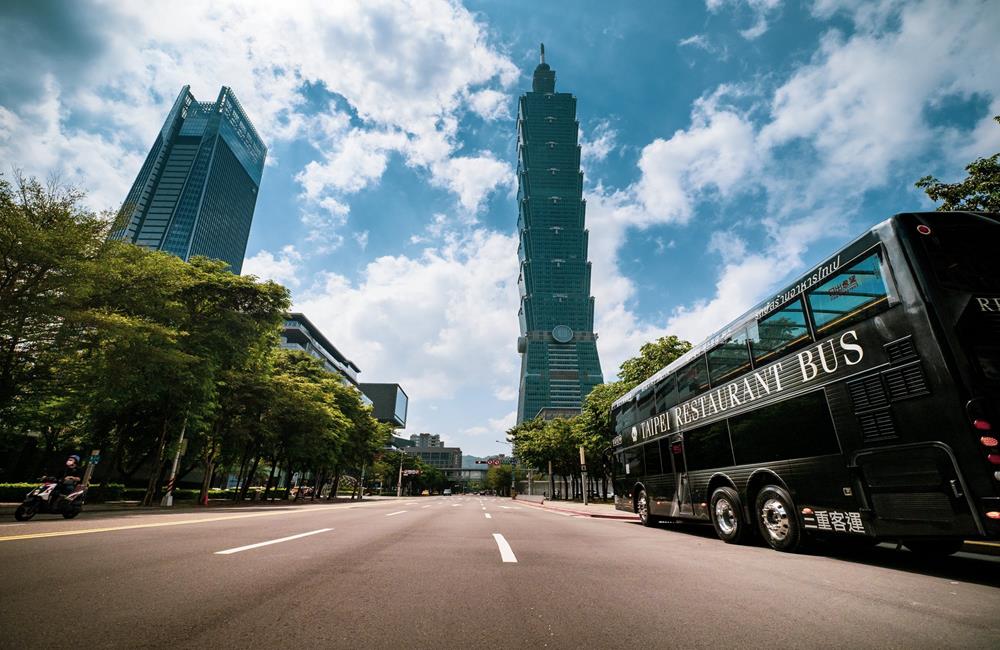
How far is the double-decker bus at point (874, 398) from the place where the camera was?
529 cm

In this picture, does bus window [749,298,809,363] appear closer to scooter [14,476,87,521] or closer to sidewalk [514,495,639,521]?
sidewalk [514,495,639,521]

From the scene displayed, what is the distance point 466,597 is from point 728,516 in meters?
7.50

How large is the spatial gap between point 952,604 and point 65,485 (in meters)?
18.0

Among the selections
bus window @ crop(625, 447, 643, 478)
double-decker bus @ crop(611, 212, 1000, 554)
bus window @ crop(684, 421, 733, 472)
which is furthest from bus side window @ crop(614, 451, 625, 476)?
double-decker bus @ crop(611, 212, 1000, 554)

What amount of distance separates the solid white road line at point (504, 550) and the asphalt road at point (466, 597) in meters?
0.13

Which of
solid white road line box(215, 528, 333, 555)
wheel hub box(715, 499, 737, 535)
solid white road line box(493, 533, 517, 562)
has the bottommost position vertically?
solid white road line box(493, 533, 517, 562)

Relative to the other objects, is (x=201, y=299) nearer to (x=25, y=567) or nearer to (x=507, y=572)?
(x=25, y=567)

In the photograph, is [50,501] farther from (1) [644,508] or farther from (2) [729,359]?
(2) [729,359]

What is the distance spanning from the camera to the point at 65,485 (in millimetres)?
11891

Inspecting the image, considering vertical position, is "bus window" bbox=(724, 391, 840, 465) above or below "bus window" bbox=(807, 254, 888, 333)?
below

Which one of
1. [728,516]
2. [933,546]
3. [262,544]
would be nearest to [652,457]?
[728,516]

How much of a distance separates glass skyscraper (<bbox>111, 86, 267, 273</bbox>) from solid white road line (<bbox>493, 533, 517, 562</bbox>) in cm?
17995

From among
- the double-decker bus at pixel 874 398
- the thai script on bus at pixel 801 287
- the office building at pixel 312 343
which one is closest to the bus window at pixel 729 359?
the double-decker bus at pixel 874 398

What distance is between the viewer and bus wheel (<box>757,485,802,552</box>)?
7.54m
